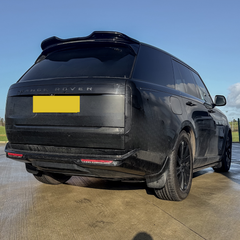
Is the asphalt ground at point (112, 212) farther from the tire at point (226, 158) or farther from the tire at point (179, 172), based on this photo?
the tire at point (226, 158)

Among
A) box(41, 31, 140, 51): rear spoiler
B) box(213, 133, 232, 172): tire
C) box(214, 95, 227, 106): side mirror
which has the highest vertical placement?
box(41, 31, 140, 51): rear spoiler

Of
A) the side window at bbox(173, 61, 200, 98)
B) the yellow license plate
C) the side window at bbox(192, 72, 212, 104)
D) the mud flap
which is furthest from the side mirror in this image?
the yellow license plate

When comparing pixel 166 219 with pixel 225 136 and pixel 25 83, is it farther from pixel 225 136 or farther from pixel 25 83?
pixel 225 136

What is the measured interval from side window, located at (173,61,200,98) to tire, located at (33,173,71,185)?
1967 mm

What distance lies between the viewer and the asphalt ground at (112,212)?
7.25ft

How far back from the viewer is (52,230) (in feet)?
7.40

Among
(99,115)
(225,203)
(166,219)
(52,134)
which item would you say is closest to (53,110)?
(52,134)

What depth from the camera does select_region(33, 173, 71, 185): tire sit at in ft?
12.0

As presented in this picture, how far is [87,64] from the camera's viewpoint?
2711 mm

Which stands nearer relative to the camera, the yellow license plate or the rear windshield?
the yellow license plate

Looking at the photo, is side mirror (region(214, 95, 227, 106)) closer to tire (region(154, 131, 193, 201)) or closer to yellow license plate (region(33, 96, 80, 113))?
tire (region(154, 131, 193, 201))

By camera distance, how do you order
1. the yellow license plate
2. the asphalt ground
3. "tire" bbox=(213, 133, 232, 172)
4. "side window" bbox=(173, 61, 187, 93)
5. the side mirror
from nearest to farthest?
1. the asphalt ground
2. the yellow license plate
3. "side window" bbox=(173, 61, 187, 93)
4. the side mirror
5. "tire" bbox=(213, 133, 232, 172)

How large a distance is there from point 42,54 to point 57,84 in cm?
88

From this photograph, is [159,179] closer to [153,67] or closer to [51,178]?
[153,67]
